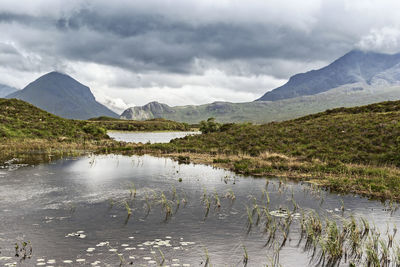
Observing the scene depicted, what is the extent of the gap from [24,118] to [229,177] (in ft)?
263

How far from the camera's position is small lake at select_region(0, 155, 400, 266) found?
1491 centimetres

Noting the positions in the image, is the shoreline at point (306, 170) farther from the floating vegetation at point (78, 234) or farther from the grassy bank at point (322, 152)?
the floating vegetation at point (78, 234)

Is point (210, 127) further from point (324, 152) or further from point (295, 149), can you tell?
point (324, 152)

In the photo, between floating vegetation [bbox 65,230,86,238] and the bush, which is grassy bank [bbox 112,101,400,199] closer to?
floating vegetation [bbox 65,230,86,238]

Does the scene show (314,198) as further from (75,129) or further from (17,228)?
(75,129)

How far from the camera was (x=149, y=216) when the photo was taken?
20984 mm

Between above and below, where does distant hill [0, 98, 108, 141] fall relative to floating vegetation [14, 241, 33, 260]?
above

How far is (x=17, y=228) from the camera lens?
1809 cm

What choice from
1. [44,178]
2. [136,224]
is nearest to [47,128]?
[44,178]

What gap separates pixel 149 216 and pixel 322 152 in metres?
→ 38.2

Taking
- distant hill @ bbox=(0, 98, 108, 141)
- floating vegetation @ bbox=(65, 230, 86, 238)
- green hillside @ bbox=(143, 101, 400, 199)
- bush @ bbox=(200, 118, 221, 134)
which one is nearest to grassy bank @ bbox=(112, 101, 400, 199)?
green hillside @ bbox=(143, 101, 400, 199)

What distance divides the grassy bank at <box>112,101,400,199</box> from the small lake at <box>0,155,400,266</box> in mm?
5259

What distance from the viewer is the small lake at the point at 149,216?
14.9m

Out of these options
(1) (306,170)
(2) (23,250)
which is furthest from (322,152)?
(2) (23,250)
